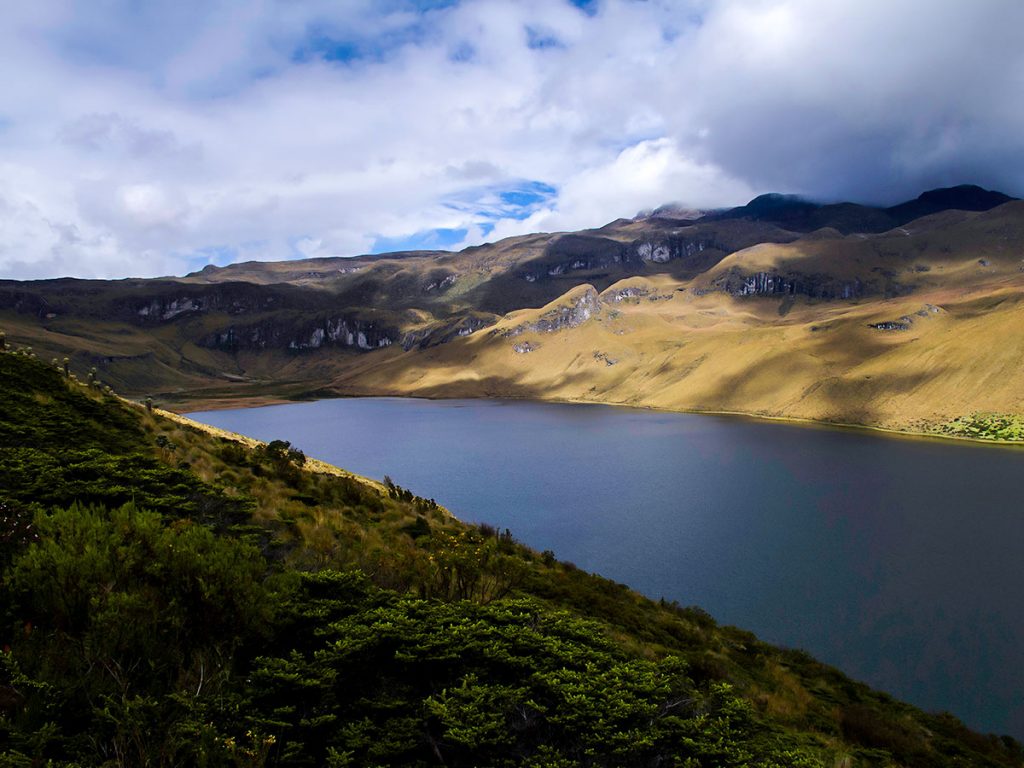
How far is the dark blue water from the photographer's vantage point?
2373 cm

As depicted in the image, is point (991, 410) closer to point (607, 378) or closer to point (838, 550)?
point (838, 550)

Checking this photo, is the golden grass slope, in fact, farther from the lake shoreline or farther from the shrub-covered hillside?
the shrub-covered hillside

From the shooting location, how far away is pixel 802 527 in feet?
131

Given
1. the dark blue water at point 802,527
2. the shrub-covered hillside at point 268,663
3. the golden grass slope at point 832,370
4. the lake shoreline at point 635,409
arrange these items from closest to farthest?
the shrub-covered hillside at point 268,663
the dark blue water at point 802,527
the lake shoreline at point 635,409
the golden grass slope at point 832,370

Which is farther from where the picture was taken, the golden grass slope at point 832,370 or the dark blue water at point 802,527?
the golden grass slope at point 832,370

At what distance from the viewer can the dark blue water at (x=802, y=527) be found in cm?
2373

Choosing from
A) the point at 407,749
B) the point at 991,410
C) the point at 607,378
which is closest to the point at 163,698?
the point at 407,749

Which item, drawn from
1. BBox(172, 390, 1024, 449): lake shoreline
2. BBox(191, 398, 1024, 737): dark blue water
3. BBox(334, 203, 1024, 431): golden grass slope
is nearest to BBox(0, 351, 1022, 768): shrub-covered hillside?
BBox(191, 398, 1024, 737): dark blue water

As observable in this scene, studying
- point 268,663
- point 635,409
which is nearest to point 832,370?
point 635,409

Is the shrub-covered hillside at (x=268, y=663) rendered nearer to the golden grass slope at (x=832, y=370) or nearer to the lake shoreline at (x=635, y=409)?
the lake shoreline at (x=635, y=409)

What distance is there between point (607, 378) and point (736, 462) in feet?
357

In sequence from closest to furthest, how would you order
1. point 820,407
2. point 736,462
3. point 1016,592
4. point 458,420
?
point 1016,592 → point 736,462 → point 820,407 → point 458,420

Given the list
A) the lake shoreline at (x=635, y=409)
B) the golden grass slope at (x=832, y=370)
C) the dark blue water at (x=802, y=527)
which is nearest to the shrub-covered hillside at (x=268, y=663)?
the dark blue water at (x=802, y=527)

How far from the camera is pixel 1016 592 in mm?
28562
